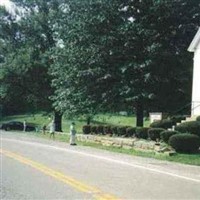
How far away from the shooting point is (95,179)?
51.2 feet

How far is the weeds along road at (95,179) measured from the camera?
12.8 m

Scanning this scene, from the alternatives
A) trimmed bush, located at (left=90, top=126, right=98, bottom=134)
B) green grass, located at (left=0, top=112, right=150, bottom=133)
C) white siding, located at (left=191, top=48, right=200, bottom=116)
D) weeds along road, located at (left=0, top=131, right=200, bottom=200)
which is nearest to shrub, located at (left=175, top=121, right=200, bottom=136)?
weeds along road, located at (left=0, top=131, right=200, bottom=200)

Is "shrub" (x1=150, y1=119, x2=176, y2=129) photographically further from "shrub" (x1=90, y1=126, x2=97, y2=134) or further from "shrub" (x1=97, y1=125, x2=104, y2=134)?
"shrub" (x1=90, y1=126, x2=97, y2=134)

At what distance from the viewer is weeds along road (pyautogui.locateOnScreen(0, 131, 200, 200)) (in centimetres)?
1279

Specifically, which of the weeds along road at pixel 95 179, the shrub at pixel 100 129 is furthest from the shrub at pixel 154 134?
the shrub at pixel 100 129

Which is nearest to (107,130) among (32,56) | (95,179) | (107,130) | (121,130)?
(107,130)

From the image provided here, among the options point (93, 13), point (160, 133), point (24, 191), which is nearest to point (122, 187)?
point (24, 191)

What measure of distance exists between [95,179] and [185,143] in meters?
10.2

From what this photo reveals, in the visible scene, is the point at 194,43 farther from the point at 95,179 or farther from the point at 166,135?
the point at 95,179

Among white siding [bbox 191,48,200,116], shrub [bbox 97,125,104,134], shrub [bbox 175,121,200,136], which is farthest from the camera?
white siding [bbox 191,48,200,116]

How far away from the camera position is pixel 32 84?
60.7m

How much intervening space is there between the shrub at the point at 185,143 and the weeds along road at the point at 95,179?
3.13 metres

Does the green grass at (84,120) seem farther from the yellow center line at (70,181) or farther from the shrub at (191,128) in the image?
the yellow center line at (70,181)

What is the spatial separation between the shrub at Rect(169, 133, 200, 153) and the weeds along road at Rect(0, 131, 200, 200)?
10.3ft
